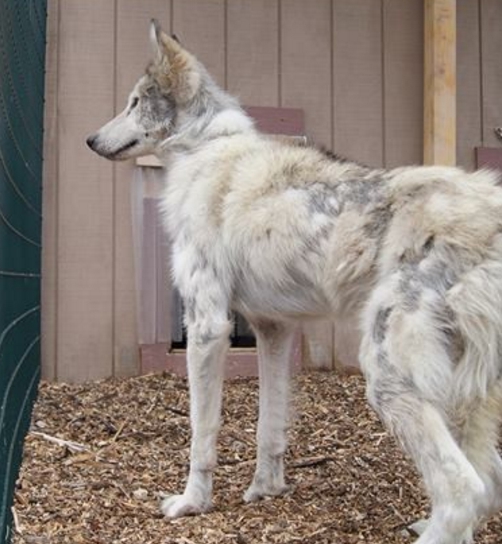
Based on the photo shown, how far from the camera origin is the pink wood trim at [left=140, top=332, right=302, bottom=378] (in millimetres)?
5688

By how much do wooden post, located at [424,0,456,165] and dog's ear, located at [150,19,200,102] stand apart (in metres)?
2.21

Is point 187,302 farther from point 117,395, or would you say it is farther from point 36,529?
point 117,395

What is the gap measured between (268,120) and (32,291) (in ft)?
6.26

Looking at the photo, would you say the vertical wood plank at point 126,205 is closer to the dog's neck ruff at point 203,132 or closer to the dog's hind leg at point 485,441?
the dog's neck ruff at point 203,132

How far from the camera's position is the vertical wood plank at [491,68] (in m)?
6.29

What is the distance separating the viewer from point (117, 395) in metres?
5.31

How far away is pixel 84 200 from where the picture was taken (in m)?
5.70

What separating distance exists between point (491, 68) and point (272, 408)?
3.50m

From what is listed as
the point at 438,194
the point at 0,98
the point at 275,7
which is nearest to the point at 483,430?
the point at 438,194

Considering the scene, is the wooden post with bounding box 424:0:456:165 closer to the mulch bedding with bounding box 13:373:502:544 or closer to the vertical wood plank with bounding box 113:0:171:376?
the mulch bedding with bounding box 13:373:502:544

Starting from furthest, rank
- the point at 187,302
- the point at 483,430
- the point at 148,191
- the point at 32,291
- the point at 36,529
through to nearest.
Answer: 1. the point at 148,191
2. the point at 32,291
3. the point at 187,302
4. the point at 36,529
5. the point at 483,430

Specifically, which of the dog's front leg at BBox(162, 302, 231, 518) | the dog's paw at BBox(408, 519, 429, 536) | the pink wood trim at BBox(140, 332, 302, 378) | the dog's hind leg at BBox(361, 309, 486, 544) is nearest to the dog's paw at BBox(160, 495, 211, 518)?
the dog's front leg at BBox(162, 302, 231, 518)

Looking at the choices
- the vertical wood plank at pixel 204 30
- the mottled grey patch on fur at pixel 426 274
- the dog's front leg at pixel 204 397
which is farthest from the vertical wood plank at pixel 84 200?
the mottled grey patch on fur at pixel 426 274

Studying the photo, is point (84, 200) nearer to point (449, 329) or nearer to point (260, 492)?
point (260, 492)
